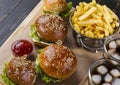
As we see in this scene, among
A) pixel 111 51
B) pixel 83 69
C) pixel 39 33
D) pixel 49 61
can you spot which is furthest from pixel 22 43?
pixel 111 51

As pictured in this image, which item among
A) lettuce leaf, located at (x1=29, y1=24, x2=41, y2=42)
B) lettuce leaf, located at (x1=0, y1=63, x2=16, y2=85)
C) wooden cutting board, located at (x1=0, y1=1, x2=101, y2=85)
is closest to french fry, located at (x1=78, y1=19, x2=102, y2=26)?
wooden cutting board, located at (x1=0, y1=1, x2=101, y2=85)

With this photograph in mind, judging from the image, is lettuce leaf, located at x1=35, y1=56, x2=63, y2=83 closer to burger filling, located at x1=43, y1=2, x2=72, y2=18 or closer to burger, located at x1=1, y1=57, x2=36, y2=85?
burger, located at x1=1, y1=57, x2=36, y2=85

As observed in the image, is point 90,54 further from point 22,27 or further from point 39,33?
point 22,27

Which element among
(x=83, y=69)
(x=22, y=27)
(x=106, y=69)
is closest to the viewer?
(x=106, y=69)

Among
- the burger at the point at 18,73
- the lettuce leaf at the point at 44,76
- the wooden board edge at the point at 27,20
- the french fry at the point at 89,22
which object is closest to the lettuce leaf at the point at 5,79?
the burger at the point at 18,73

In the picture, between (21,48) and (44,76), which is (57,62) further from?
(21,48)
